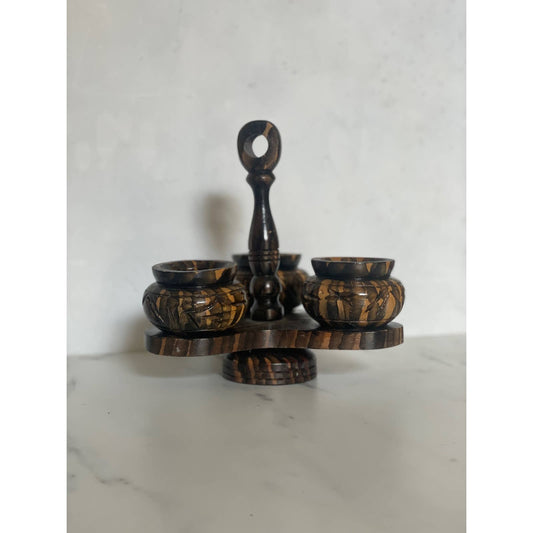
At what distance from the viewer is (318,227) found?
931 mm

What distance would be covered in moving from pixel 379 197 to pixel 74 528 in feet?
2.29

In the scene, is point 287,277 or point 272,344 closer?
point 272,344

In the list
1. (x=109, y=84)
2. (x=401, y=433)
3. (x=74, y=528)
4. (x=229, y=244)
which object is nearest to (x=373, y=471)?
(x=401, y=433)

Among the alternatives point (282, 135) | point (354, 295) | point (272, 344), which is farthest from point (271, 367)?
point (282, 135)

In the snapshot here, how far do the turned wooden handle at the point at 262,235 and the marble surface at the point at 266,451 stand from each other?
0.35 ft

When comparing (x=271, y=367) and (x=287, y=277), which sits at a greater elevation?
(x=287, y=277)

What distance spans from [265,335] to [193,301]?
0.10 m

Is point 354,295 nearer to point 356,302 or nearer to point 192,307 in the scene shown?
point 356,302

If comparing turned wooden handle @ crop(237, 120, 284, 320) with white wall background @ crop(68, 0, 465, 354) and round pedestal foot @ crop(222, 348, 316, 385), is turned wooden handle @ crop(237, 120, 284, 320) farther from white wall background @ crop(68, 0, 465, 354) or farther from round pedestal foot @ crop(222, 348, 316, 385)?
white wall background @ crop(68, 0, 465, 354)

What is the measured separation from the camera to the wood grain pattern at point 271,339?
0.64 metres

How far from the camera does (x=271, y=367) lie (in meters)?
0.70

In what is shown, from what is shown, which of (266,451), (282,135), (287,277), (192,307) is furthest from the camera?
(282,135)

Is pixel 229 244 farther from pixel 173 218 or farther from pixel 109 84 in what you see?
pixel 109 84

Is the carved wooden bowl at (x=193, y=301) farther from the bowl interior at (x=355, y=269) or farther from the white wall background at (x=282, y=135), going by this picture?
the white wall background at (x=282, y=135)
